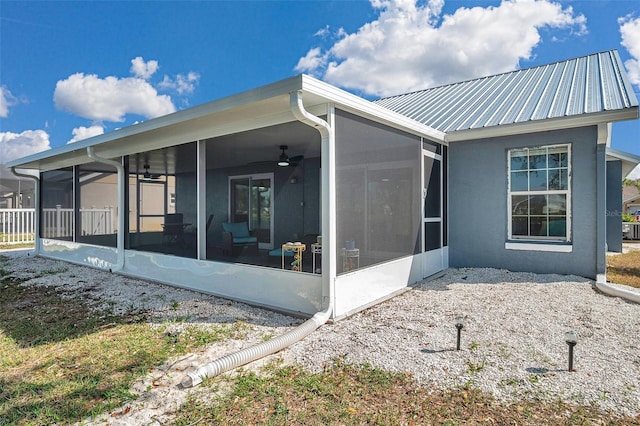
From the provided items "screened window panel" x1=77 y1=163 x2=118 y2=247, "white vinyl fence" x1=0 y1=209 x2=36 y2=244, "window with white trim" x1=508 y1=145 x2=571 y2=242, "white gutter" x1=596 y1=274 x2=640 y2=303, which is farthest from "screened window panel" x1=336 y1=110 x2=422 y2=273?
"white vinyl fence" x1=0 y1=209 x2=36 y2=244

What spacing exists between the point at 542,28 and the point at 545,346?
31.9ft

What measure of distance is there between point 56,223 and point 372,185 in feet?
29.7

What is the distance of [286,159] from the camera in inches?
311

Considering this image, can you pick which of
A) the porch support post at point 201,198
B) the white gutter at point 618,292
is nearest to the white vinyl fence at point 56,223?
the porch support post at point 201,198

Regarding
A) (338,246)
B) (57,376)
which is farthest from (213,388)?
(338,246)

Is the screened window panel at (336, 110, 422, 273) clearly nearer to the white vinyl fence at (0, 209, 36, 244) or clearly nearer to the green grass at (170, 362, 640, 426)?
the green grass at (170, 362, 640, 426)

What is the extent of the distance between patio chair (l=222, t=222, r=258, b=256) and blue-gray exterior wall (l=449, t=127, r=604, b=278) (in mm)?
4611

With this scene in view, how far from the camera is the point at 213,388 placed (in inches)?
105

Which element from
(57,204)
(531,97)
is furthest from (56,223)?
(531,97)

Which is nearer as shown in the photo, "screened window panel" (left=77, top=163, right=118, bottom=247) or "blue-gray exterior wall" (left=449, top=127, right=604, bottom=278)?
"blue-gray exterior wall" (left=449, top=127, right=604, bottom=278)

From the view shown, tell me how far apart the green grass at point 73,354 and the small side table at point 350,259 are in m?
1.39

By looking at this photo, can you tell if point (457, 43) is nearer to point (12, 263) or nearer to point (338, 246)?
point (338, 246)

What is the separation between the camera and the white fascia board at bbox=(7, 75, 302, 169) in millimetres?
3584

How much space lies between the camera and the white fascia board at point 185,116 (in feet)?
11.8
